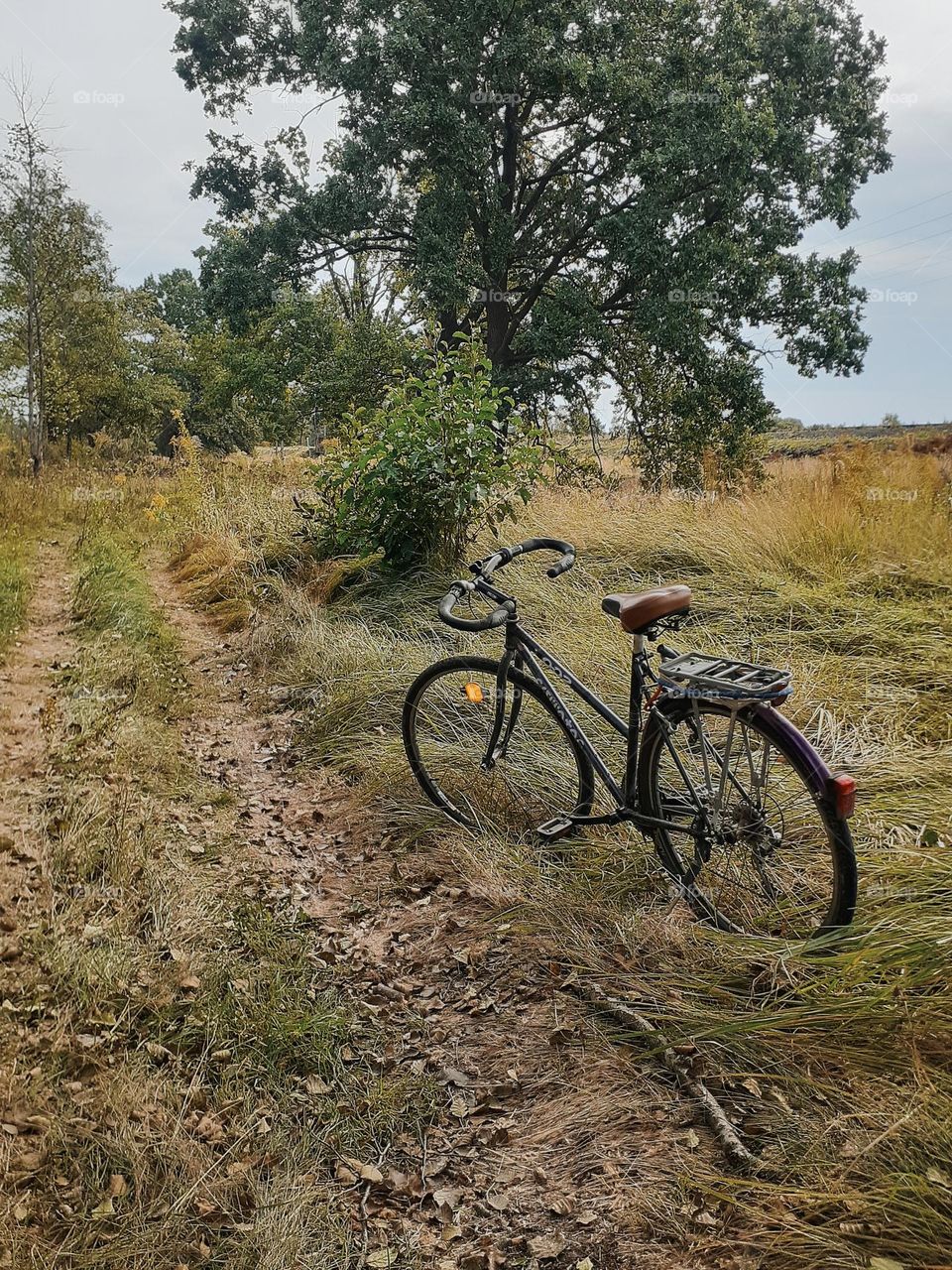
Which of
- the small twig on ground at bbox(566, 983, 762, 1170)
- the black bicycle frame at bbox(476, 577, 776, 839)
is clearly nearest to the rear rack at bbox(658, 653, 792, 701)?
the black bicycle frame at bbox(476, 577, 776, 839)

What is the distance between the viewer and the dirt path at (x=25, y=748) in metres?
3.29

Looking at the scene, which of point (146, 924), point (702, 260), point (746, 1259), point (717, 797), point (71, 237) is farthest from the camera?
point (71, 237)

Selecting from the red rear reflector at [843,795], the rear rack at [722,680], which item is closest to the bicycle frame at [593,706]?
the rear rack at [722,680]

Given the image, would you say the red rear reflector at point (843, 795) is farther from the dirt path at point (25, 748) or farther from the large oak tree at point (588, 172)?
the large oak tree at point (588, 172)

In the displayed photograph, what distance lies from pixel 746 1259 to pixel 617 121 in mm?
15221

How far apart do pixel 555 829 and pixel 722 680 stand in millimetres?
1028

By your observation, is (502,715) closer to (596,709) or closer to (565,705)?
(565,705)

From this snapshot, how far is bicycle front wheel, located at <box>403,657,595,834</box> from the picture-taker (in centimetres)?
373

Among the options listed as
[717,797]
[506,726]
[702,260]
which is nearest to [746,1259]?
[717,797]

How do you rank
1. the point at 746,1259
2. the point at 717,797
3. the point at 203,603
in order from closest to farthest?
1. the point at 746,1259
2. the point at 717,797
3. the point at 203,603

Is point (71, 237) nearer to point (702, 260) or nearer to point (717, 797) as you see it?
point (702, 260)

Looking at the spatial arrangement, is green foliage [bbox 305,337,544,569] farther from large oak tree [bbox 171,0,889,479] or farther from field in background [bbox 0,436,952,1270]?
large oak tree [bbox 171,0,889,479]

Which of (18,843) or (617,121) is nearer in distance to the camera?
(18,843)

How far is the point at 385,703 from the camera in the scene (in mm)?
5062
